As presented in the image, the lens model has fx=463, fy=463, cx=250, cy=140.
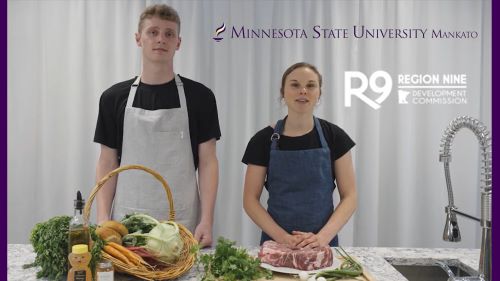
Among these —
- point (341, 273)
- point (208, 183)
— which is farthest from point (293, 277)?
point (208, 183)

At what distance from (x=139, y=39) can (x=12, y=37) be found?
1400 millimetres

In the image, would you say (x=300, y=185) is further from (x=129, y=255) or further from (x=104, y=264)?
(x=104, y=264)

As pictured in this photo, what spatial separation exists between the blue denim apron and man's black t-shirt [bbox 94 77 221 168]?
432 mm

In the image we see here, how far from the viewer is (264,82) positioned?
3.30 m

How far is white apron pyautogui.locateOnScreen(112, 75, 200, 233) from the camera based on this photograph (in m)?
2.45

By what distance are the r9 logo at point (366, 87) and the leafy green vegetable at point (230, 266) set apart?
6.48 feet

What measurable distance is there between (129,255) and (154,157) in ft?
3.43

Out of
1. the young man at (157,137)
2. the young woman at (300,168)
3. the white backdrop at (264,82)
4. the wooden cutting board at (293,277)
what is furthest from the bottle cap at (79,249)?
the white backdrop at (264,82)

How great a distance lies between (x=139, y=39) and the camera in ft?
8.29

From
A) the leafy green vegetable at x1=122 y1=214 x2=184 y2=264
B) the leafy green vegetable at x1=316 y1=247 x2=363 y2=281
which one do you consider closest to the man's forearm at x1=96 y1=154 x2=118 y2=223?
the leafy green vegetable at x1=122 y1=214 x2=184 y2=264

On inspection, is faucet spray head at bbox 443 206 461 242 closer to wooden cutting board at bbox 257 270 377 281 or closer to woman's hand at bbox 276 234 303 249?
wooden cutting board at bbox 257 270 377 281

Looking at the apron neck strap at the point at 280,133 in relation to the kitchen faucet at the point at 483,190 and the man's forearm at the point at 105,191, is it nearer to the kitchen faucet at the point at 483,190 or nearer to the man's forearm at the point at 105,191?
the kitchen faucet at the point at 483,190

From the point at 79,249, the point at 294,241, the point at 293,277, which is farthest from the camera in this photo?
the point at 294,241

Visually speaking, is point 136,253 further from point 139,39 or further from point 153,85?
point 139,39
